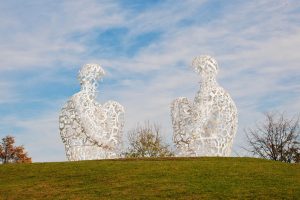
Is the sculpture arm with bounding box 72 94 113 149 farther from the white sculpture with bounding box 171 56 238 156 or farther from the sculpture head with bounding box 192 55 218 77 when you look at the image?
the sculpture head with bounding box 192 55 218 77

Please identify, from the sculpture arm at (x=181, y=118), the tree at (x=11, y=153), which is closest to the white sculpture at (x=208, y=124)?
the sculpture arm at (x=181, y=118)

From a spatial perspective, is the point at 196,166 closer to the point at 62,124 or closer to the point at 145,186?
the point at 145,186

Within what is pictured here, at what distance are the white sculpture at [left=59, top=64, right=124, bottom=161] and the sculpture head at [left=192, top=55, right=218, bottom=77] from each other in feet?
16.2

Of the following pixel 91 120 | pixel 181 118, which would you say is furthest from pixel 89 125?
pixel 181 118

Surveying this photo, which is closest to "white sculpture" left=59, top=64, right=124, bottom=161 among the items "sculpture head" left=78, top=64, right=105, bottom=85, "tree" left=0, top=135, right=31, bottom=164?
"sculpture head" left=78, top=64, right=105, bottom=85

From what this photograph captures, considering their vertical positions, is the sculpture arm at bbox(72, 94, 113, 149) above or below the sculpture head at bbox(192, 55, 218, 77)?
below

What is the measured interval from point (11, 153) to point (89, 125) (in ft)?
102

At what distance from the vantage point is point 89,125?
98.0 ft

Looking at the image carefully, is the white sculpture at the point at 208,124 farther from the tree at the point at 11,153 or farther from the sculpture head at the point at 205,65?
the tree at the point at 11,153

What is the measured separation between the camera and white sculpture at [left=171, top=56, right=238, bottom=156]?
1156 inches

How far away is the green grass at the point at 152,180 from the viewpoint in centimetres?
Answer: 1977

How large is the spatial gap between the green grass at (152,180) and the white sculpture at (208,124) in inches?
112

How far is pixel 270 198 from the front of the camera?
18828mm

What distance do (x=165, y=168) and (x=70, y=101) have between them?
344 inches
